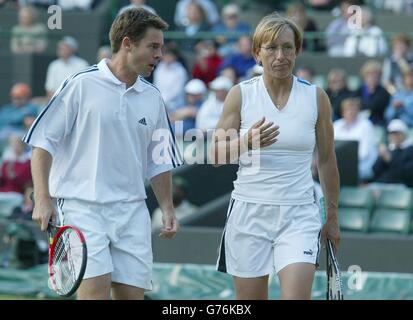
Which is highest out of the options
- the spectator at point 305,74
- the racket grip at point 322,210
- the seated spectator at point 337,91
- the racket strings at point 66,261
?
the spectator at point 305,74

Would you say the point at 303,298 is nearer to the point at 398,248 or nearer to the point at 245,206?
the point at 245,206

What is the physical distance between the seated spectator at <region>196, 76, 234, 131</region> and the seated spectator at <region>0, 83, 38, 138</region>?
289 cm

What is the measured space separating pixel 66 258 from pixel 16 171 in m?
7.45

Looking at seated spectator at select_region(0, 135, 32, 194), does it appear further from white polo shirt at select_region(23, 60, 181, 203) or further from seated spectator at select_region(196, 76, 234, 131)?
white polo shirt at select_region(23, 60, 181, 203)

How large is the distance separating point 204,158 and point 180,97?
2344 mm

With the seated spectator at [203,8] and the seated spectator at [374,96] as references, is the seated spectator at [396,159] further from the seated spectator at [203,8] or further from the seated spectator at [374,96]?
the seated spectator at [203,8]

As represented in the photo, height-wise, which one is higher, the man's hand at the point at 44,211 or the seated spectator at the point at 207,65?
the seated spectator at the point at 207,65

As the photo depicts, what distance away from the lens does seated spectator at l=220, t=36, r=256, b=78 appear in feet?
47.6

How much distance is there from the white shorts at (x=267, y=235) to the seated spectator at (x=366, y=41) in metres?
8.86

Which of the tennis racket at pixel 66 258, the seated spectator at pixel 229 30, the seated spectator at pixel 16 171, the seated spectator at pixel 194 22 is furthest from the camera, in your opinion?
the seated spectator at pixel 194 22

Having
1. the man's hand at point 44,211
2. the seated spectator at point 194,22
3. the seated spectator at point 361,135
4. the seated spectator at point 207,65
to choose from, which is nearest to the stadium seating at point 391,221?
the seated spectator at point 361,135

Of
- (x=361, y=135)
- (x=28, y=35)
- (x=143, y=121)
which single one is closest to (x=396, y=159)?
(x=361, y=135)

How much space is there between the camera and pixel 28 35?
1697 cm

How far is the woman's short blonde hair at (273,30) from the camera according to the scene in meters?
6.41
